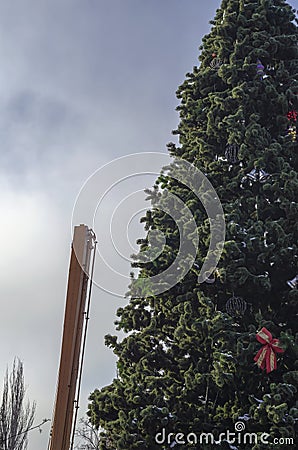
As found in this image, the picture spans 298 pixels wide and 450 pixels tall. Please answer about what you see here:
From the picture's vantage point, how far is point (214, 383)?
15.8ft

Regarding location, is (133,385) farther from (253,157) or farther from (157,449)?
(253,157)

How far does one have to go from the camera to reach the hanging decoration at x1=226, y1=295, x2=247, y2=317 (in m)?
5.08

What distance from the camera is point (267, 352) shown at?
4.71m

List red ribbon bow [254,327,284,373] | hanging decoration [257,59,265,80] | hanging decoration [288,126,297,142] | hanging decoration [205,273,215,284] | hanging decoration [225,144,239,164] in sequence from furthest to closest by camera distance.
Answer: hanging decoration [257,59,265,80] → hanging decoration [288,126,297,142] → hanging decoration [225,144,239,164] → hanging decoration [205,273,215,284] → red ribbon bow [254,327,284,373]

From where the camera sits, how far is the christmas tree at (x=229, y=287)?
473 cm

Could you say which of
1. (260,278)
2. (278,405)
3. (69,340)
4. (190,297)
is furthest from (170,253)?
(278,405)

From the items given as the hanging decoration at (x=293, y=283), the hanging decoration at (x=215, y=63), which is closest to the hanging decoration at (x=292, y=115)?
the hanging decoration at (x=215, y=63)

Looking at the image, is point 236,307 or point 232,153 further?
point 232,153

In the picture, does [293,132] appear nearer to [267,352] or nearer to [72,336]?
[267,352]

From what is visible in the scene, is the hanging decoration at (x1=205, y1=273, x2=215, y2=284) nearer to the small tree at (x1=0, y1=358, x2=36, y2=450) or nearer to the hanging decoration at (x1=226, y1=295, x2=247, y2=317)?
the hanging decoration at (x1=226, y1=295, x2=247, y2=317)

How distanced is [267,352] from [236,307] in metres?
0.52

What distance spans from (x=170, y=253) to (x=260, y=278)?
2.78ft

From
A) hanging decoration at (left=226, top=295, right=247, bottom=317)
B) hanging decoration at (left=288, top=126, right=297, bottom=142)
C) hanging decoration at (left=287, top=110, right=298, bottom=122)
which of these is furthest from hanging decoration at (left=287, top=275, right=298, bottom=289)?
hanging decoration at (left=287, top=110, right=298, bottom=122)

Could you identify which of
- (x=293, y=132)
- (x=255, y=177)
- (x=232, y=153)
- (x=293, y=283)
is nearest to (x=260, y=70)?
(x=293, y=132)
